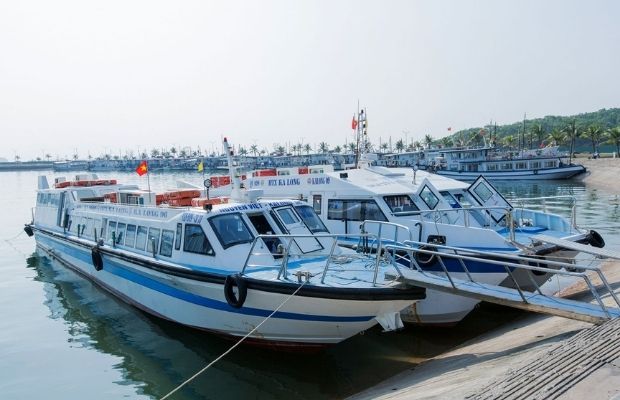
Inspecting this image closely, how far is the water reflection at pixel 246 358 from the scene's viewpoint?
368 inches

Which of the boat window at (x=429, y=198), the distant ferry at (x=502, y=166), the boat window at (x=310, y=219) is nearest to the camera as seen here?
Answer: the boat window at (x=310, y=219)

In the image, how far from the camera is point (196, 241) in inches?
437

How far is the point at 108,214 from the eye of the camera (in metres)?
15.4

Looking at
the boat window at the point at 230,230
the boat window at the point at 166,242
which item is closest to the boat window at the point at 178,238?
the boat window at the point at 166,242

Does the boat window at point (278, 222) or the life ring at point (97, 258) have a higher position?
the boat window at point (278, 222)

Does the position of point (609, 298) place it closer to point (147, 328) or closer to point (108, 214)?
point (147, 328)

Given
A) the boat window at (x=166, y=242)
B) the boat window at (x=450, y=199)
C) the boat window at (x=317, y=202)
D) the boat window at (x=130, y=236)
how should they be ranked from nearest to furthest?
1. the boat window at (x=166, y=242)
2. the boat window at (x=130, y=236)
3. the boat window at (x=450, y=199)
4. the boat window at (x=317, y=202)

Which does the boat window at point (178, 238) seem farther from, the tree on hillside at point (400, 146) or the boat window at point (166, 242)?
the tree on hillside at point (400, 146)

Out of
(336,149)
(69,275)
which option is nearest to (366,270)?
(69,275)

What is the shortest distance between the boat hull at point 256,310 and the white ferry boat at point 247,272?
0.07 ft

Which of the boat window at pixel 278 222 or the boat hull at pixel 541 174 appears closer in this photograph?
the boat window at pixel 278 222

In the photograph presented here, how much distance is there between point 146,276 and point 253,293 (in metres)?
4.11

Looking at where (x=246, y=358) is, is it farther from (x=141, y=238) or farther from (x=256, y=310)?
(x=141, y=238)

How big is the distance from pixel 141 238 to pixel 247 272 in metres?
4.51
